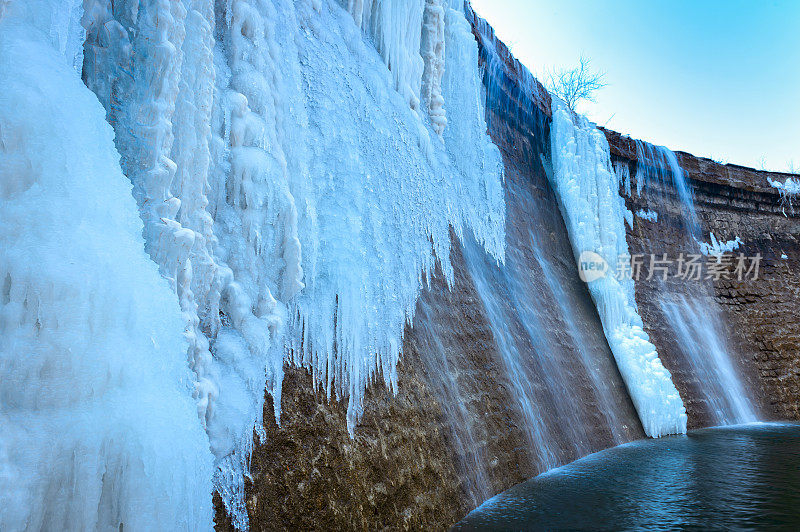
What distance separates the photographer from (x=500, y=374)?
4008 millimetres

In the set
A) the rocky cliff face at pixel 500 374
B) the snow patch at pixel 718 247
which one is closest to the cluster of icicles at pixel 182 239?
the rocky cliff face at pixel 500 374

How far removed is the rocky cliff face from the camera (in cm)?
218

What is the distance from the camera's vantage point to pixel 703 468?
388 cm

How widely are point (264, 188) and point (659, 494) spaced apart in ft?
8.65

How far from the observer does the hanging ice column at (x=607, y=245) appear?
6.32 meters

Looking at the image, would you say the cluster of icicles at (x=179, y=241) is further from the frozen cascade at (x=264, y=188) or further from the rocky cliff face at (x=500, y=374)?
the rocky cliff face at (x=500, y=374)

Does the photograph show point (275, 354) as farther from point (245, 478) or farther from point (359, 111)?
point (359, 111)

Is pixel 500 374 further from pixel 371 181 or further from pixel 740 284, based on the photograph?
pixel 740 284

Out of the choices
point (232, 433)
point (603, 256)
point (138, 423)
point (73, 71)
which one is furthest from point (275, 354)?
point (603, 256)

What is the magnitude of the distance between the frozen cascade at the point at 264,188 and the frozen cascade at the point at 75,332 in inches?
10.8

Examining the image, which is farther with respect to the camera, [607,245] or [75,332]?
[607,245]

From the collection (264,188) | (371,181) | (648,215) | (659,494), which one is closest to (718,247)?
(648,215)

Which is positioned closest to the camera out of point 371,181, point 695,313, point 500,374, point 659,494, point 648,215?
point 659,494

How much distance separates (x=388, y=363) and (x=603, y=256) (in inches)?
200
